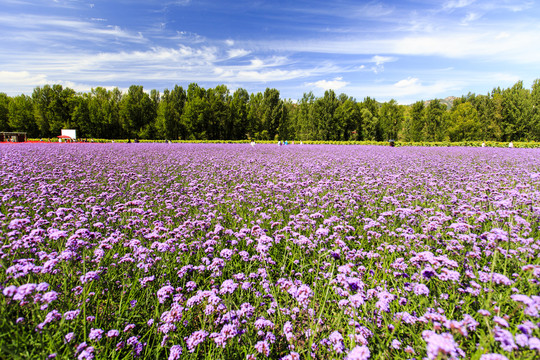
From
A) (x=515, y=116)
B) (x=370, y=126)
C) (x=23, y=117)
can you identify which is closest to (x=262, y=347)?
(x=370, y=126)

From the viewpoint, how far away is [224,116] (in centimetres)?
5894

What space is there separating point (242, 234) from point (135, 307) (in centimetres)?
138

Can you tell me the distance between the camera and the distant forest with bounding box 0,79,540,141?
52.7 meters

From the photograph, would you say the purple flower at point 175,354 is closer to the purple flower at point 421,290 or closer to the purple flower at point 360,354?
the purple flower at point 360,354

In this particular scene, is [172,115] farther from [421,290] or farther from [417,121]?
[421,290]

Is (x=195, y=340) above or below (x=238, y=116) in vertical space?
below

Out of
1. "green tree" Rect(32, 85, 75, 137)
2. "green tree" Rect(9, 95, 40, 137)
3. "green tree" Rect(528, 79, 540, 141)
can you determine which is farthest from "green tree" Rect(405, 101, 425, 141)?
"green tree" Rect(9, 95, 40, 137)

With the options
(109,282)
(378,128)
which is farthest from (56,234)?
(378,128)

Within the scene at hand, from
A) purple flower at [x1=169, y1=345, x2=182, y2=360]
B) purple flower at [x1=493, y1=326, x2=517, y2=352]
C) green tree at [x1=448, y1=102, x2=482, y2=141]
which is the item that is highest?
green tree at [x1=448, y1=102, x2=482, y2=141]

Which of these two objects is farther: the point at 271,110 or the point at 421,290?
the point at 271,110

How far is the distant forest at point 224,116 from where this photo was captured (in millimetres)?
52688

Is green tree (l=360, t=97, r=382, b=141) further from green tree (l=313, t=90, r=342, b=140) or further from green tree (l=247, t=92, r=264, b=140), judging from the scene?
green tree (l=247, t=92, r=264, b=140)

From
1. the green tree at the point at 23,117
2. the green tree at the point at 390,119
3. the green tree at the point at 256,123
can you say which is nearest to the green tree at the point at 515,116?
the green tree at the point at 390,119

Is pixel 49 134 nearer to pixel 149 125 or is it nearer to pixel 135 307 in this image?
pixel 149 125
